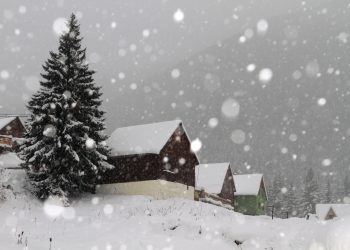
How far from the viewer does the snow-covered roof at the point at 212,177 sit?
2452 inches

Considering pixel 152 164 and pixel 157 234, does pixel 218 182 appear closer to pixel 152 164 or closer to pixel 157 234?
pixel 152 164

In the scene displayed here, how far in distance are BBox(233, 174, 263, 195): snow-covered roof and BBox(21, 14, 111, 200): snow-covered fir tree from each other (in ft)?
138

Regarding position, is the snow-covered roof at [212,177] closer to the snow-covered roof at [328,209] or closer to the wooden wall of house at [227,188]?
the wooden wall of house at [227,188]

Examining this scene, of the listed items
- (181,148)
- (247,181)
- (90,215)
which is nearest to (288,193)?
(247,181)

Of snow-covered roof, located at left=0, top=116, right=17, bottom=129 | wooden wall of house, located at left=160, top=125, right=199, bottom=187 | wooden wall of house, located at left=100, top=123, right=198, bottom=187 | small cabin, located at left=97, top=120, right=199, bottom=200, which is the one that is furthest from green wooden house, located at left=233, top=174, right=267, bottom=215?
snow-covered roof, located at left=0, top=116, right=17, bottom=129

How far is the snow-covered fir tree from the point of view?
33.1 m

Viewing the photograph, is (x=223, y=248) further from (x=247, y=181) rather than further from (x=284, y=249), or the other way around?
(x=247, y=181)

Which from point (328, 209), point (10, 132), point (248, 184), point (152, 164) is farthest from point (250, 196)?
point (10, 132)

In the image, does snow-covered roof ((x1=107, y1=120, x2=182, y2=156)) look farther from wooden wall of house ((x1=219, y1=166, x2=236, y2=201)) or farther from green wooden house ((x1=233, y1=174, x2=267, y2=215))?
green wooden house ((x1=233, y1=174, x2=267, y2=215))

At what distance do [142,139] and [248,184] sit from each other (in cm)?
3848

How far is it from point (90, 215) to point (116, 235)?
9.76 m

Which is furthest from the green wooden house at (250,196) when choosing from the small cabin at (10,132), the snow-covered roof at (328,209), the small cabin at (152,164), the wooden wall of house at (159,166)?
the small cabin at (10,132)

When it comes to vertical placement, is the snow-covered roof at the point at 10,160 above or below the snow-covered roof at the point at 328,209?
above

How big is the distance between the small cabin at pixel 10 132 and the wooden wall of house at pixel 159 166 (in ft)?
41.0
